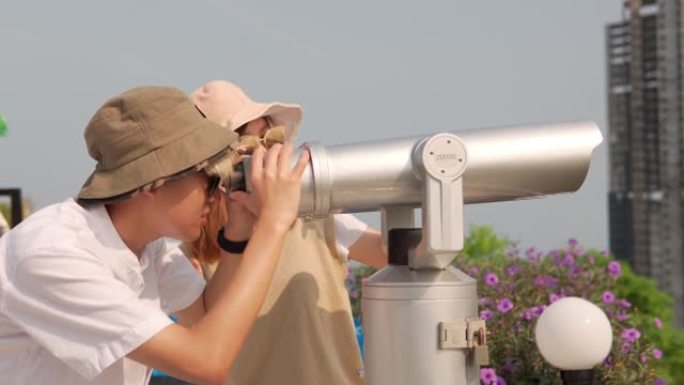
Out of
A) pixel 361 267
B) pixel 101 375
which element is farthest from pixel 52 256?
pixel 361 267

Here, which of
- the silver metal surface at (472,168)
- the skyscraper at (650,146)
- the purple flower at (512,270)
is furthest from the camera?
the skyscraper at (650,146)

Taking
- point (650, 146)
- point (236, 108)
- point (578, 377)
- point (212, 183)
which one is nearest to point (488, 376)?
point (578, 377)

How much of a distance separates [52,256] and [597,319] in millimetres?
1356

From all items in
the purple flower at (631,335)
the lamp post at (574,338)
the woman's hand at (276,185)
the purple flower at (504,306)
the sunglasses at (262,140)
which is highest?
the sunglasses at (262,140)

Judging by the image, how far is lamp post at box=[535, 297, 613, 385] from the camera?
94.7 inches

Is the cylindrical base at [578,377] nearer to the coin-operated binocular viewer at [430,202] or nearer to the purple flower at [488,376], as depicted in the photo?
the coin-operated binocular viewer at [430,202]

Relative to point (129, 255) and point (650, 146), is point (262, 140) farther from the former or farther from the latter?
point (650, 146)

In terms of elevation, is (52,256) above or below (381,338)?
above

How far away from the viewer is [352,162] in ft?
6.76

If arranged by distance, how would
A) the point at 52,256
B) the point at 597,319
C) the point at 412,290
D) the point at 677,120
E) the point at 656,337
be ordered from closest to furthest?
the point at 52,256 < the point at 412,290 < the point at 597,319 < the point at 656,337 < the point at 677,120

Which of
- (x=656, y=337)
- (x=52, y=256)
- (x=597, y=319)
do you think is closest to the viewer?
(x=52, y=256)

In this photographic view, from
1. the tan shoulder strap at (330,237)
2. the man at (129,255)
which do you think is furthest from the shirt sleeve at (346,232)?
the man at (129,255)

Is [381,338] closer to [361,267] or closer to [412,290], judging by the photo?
[412,290]

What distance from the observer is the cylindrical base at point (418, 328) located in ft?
6.48
